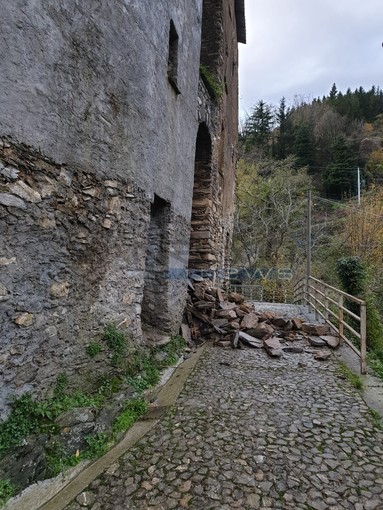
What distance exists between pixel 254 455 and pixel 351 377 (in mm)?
2298

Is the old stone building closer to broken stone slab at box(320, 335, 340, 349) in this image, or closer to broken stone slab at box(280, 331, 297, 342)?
broken stone slab at box(280, 331, 297, 342)

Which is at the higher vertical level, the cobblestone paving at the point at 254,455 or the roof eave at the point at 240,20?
the roof eave at the point at 240,20

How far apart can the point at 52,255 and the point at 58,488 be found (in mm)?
1707

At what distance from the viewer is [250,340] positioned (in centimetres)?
570

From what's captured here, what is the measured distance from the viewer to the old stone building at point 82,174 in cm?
240

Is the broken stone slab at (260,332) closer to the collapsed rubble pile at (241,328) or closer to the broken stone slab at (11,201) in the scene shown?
the collapsed rubble pile at (241,328)

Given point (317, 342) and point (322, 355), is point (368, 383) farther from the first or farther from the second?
point (317, 342)

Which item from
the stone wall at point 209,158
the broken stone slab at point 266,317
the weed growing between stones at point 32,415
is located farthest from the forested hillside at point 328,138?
the weed growing between stones at point 32,415

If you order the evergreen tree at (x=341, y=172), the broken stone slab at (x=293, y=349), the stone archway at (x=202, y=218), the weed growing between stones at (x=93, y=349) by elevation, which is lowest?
the broken stone slab at (x=293, y=349)

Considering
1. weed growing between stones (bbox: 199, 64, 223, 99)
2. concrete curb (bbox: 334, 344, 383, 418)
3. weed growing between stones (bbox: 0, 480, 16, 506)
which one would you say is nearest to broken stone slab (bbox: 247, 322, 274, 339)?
concrete curb (bbox: 334, 344, 383, 418)

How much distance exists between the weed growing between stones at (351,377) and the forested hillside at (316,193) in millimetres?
2275

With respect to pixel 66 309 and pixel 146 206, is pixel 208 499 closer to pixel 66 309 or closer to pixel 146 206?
pixel 66 309

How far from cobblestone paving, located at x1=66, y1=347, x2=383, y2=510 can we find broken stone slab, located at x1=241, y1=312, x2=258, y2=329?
2.10 m

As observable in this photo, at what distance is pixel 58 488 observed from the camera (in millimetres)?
2273
